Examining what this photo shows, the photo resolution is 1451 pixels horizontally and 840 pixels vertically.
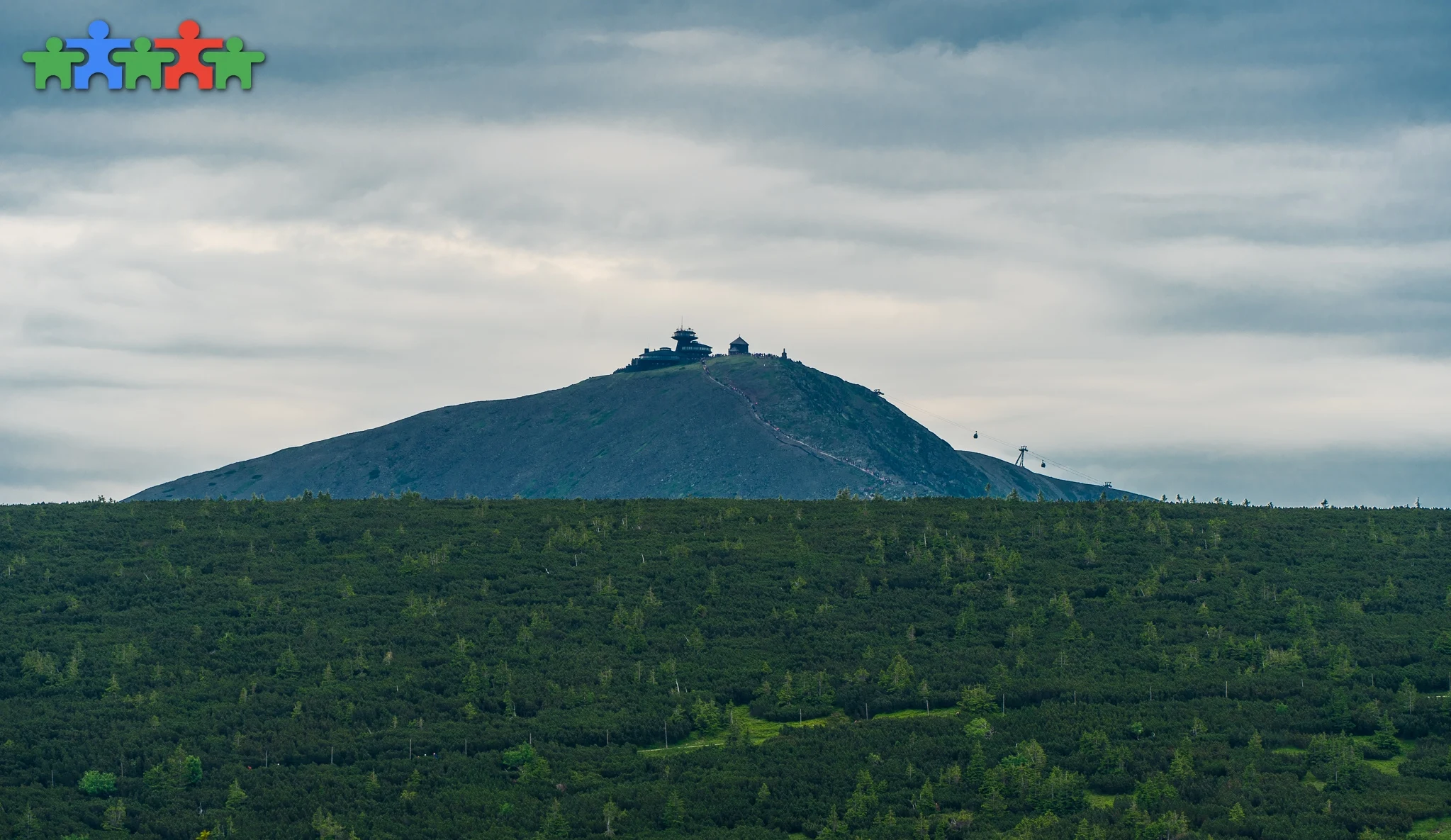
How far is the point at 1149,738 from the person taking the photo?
71250 mm

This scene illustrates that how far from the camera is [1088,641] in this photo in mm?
87625

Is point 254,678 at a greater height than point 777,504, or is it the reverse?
point 777,504

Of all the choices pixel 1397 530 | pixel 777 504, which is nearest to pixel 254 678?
pixel 777 504

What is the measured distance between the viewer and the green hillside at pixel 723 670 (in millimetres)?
65250

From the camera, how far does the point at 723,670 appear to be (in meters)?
83.9

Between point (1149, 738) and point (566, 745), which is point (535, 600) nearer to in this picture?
point (566, 745)

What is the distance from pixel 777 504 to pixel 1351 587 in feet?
Result: 146

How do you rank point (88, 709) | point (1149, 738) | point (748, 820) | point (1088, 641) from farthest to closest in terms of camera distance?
point (1088, 641) → point (88, 709) → point (1149, 738) → point (748, 820)

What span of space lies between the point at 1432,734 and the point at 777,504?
192ft

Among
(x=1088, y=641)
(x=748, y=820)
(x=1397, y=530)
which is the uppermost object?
(x=1397, y=530)

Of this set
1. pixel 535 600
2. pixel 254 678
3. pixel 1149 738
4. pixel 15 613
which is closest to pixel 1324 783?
pixel 1149 738

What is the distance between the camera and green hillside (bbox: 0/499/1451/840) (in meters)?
65.2

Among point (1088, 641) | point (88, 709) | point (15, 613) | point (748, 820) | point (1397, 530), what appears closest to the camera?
point (748, 820)

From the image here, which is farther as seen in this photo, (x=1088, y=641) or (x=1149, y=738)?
(x=1088, y=641)
